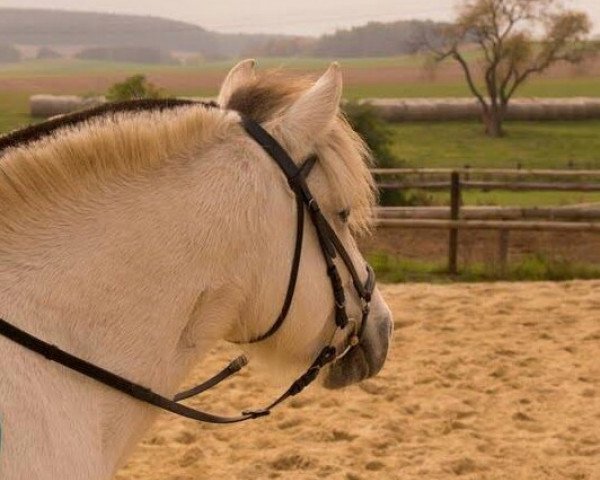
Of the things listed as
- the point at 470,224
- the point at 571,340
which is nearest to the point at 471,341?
the point at 571,340

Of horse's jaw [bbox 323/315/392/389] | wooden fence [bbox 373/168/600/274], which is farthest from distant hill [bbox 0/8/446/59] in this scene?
horse's jaw [bbox 323/315/392/389]

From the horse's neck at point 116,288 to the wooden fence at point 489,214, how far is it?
291 inches

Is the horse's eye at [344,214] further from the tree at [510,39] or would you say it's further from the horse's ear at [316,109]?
the tree at [510,39]

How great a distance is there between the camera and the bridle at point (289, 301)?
180 cm

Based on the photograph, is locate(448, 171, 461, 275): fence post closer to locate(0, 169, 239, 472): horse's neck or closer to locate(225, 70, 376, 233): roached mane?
locate(225, 70, 376, 233): roached mane

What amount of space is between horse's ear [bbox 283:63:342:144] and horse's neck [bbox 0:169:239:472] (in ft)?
1.10

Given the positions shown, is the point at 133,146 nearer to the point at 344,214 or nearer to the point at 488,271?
the point at 344,214

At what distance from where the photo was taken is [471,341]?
6938 mm

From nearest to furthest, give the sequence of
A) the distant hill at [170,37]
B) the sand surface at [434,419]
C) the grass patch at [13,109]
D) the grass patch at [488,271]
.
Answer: the sand surface at [434,419] < the grass patch at [488,271] < the grass patch at [13,109] < the distant hill at [170,37]

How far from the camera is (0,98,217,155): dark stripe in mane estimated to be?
6.27 feet

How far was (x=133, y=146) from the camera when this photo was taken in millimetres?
1956

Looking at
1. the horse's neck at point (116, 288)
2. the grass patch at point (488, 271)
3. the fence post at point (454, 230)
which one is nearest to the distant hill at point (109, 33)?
the fence post at point (454, 230)

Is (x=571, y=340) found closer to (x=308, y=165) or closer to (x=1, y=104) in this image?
(x=308, y=165)

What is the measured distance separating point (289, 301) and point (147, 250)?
392 millimetres
